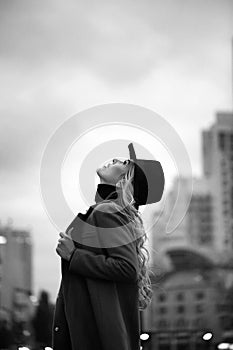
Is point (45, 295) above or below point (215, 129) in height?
below

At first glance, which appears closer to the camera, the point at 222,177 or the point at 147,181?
the point at 147,181

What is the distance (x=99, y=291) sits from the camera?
4121mm

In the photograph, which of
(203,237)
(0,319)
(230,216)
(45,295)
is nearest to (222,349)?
(0,319)

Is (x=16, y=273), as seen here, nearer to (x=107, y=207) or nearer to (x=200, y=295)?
(x=200, y=295)

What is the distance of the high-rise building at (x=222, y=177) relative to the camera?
92.9 metres

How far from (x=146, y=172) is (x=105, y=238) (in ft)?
1.35

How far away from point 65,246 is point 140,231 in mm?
355

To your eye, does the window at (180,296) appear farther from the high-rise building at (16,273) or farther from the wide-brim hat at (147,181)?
the wide-brim hat at (147,181)

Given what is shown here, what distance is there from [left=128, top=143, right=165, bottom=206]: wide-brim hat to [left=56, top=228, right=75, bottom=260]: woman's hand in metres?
0.40

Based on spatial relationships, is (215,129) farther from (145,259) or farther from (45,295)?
(145,259)

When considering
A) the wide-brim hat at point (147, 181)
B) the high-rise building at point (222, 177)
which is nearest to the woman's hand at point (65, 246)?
the wide-brim hat at point (147, 181)

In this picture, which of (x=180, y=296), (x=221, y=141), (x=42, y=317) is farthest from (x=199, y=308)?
(x=42, y=317)

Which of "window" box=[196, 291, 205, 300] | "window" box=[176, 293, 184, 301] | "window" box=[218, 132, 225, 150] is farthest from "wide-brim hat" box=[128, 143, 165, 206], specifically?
"window" box=[218, 132, 225, 150]

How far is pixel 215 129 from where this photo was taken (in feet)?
322
